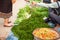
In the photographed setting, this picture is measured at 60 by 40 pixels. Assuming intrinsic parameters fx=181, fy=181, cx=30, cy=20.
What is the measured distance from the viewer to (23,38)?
2.29m

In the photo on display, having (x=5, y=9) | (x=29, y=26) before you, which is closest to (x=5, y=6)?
(x=5, y=9)

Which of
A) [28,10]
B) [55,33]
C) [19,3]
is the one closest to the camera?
[55,33]

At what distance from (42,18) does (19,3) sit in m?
1.90

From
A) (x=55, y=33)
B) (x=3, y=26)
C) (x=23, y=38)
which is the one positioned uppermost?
(x=55, y=33)

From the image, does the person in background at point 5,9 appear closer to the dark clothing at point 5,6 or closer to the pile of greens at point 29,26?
the dark clothing at point 5,6

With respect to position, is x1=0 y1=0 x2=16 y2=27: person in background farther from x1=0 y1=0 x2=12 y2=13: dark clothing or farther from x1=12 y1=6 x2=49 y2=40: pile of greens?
x1=12 y1=6 x2=49 y2=40: pile of greens

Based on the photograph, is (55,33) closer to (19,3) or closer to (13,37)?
(13,37)

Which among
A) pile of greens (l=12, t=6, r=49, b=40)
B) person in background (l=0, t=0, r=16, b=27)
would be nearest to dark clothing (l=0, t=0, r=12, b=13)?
person in background (l=0, t=0, r=16, b=27)

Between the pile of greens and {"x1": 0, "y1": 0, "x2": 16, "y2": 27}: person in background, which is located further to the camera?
{"x1": 0, "y1": 0, "x2": 16, "y2": 27}: person in background

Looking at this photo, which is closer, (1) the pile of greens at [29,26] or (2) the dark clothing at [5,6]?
(1) the pile of greens at [29,26]

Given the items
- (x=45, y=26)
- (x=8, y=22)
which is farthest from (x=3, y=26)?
(x=45, y=26)

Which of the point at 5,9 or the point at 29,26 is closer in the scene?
the point at 29,26

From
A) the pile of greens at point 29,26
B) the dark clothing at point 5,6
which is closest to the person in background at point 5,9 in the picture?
the dark clothing at point 5,6

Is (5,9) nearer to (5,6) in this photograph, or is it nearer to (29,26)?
(5,6)
